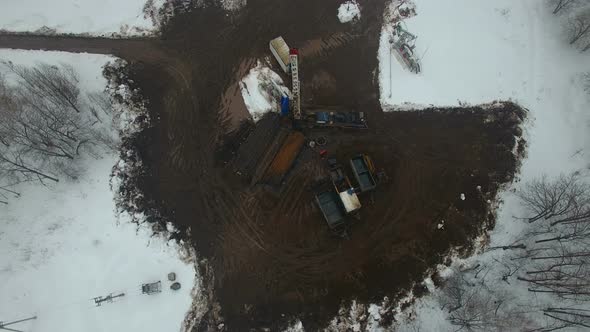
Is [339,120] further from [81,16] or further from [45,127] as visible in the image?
[81,16]

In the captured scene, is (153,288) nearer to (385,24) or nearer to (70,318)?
(70,318)

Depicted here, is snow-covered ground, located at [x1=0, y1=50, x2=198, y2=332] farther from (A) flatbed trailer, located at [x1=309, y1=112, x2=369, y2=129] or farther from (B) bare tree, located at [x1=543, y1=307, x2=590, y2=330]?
(B) bare tree, located at [x1=543, y1=307, x2=590, y2=330]

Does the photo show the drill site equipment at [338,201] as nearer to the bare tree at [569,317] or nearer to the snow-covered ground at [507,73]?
the snow-covered ground at [507,73]

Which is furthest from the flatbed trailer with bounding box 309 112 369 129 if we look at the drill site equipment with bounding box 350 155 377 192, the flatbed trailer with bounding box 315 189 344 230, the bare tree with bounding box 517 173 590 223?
the bare tree with bounding box 517 173 590 223

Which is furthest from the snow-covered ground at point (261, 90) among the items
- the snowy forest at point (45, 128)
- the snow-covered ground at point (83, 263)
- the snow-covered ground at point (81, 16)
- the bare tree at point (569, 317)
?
the bare tree at point (569, 317)

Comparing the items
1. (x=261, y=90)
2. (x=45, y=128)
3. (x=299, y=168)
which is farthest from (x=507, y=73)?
(x=45, y=128)
